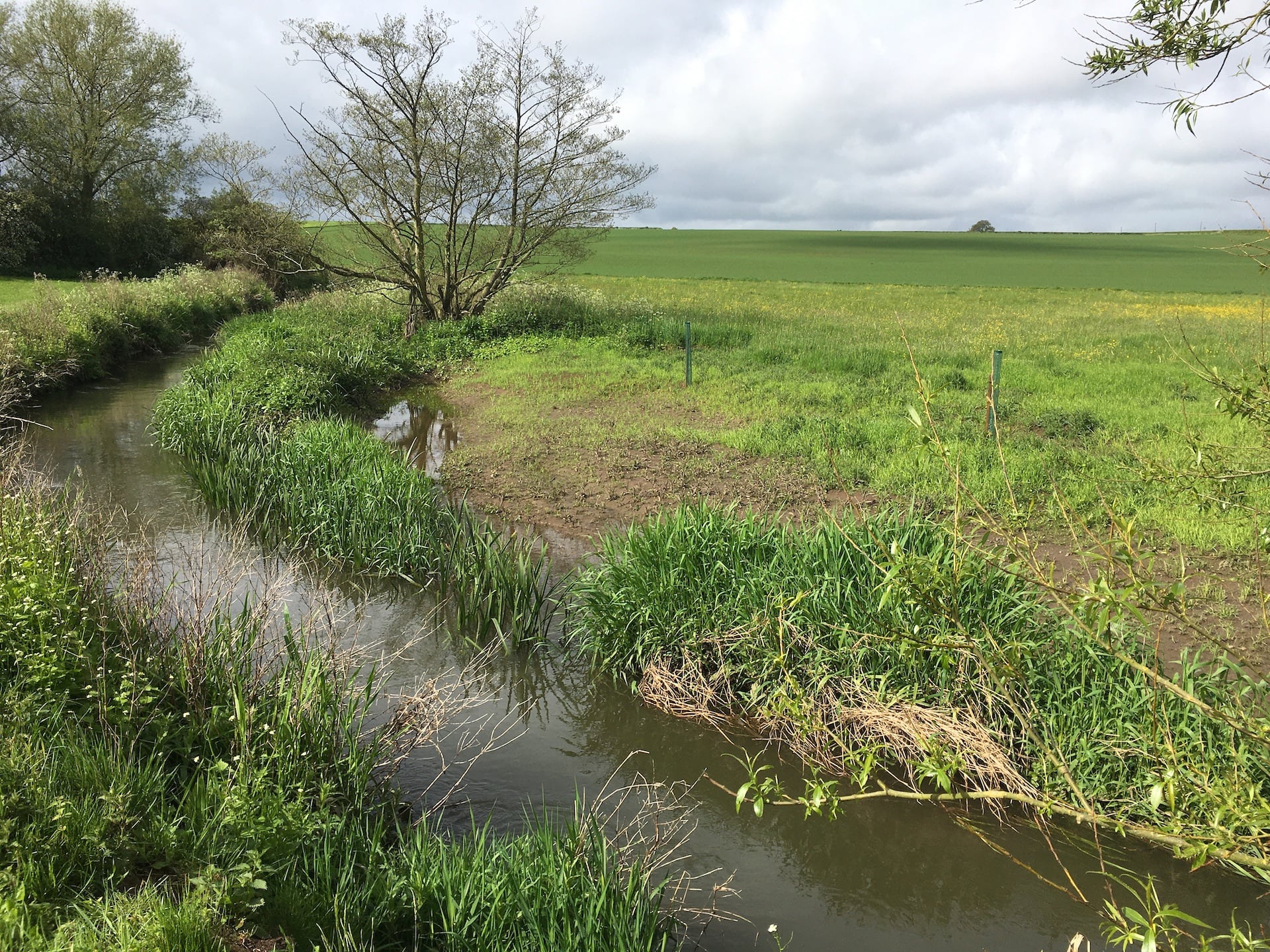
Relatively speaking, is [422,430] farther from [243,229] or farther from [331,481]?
[243,229]

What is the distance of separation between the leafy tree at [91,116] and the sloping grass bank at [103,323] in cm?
1015

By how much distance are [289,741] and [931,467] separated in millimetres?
8037

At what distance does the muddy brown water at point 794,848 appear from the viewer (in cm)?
417

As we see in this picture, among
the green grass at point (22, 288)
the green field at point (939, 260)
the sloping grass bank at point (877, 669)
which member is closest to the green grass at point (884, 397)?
the sloping grass bank at point (877, 669)

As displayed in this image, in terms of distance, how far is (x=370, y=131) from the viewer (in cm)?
2070

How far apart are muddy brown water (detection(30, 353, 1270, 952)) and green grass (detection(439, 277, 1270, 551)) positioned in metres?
1.99

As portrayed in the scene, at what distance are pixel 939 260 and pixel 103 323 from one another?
219 ft

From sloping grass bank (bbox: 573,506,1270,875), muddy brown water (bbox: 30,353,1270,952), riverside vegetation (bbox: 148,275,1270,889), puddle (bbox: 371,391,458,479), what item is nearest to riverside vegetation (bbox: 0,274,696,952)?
muddy brown water (bbox: 30,353,1270,952)

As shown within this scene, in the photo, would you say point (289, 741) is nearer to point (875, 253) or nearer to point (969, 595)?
point (969, 595)

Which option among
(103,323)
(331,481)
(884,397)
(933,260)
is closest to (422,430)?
(331,481)

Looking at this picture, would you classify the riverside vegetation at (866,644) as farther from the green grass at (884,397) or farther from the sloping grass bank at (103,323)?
the sloping grass bank at (103,323)

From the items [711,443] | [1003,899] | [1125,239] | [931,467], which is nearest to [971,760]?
[1003,899]

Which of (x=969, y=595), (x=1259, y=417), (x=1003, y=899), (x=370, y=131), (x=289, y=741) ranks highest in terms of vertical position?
(x=370, y=131)

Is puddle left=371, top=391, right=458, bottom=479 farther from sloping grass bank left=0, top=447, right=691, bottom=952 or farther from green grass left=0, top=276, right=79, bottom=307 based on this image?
green grass left=0, top=276, right=79, bottom=307
